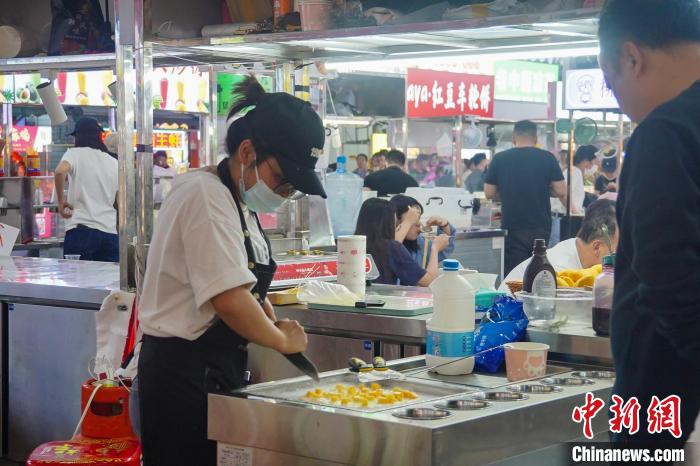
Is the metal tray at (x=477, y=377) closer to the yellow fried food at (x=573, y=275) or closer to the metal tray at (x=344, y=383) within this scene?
the metal tray at (x=344, y=383)

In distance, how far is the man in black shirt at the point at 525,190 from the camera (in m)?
8.53

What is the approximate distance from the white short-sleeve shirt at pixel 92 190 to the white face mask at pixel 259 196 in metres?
4.42

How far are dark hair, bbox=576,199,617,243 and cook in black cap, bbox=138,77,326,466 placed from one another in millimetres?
2235

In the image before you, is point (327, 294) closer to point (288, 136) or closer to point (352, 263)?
point (352, 263)

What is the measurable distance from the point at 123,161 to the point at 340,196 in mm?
3240

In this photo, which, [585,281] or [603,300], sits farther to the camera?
[585,281]

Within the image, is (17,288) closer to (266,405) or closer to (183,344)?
(183,344)

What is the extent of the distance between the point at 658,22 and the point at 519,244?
6764 mm

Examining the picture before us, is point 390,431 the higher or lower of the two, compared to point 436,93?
lower

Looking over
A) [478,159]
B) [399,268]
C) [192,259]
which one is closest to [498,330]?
[192,259]

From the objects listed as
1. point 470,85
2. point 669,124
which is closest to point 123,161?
point 669,124

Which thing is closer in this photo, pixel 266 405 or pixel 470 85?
pixel 266 405

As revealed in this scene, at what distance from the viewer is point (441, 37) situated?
4.01m

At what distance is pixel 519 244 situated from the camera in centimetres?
869
